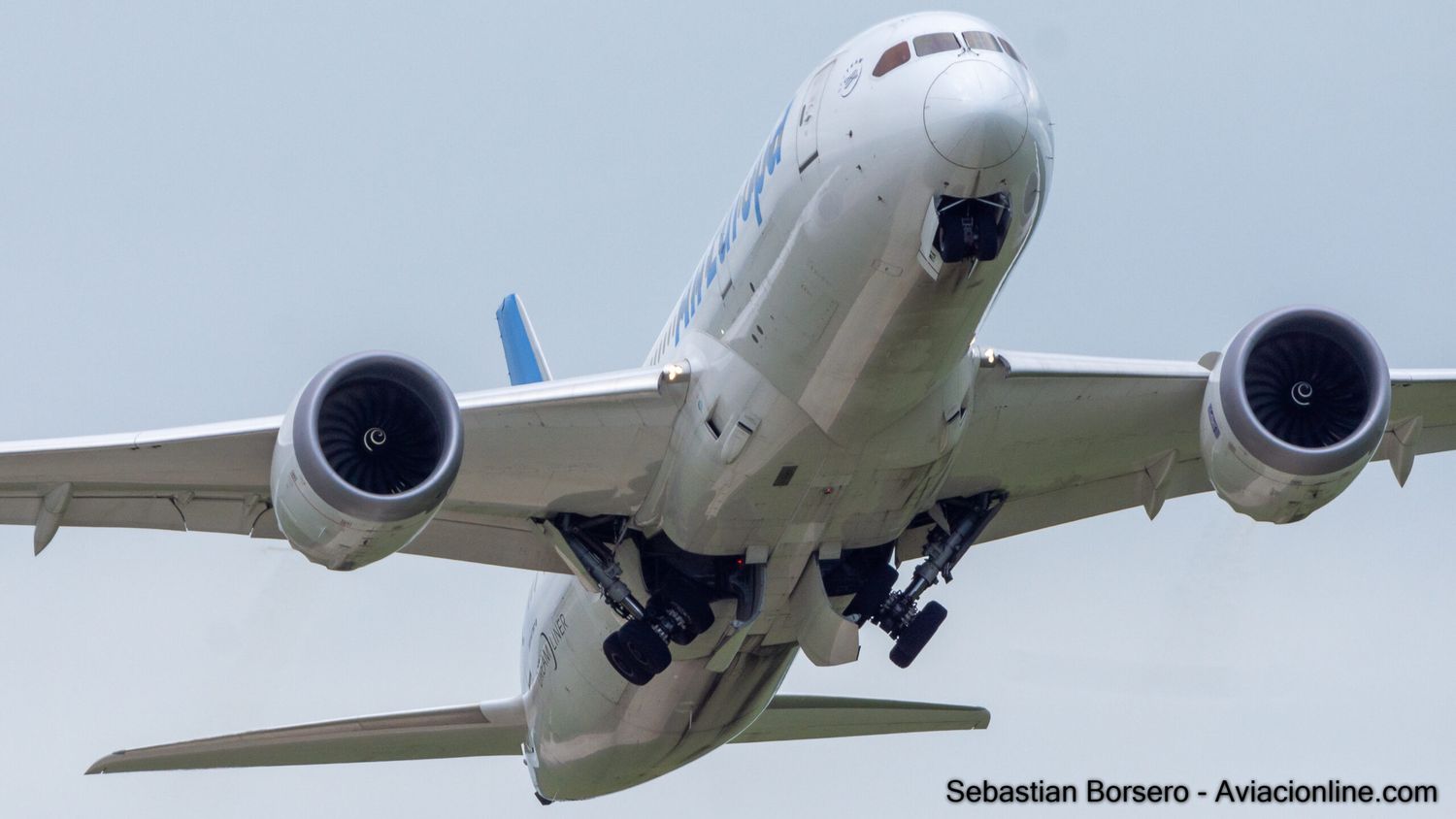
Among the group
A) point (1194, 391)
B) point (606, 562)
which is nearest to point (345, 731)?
point (606, 562)

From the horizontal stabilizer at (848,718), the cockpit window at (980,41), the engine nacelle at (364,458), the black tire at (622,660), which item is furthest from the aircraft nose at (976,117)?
the horizontal stabilizer at (848,718)

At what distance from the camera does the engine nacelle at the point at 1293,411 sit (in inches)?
708

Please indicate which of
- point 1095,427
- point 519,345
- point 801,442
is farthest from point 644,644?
point 519,345

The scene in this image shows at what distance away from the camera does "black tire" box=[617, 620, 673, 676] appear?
19.7m

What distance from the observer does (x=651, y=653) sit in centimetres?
1970

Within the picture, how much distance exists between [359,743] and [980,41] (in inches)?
477

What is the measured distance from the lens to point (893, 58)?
16.1m

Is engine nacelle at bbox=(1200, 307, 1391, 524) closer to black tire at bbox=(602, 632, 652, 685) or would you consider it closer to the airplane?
the airplane

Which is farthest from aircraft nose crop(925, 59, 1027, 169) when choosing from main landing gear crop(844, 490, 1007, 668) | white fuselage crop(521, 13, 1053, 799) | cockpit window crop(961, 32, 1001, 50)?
main landing gear crop(844, 490, 1007, 668)

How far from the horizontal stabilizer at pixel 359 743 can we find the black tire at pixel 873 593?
581 centimetres

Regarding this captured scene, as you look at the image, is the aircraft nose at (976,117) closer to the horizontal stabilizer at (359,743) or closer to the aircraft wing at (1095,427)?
the aircraft wing at (1095,427)

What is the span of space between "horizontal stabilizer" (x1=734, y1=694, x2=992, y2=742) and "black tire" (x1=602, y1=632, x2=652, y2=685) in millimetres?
5068

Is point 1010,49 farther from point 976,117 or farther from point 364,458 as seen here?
point 364,458

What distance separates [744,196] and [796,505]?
9.27ft
